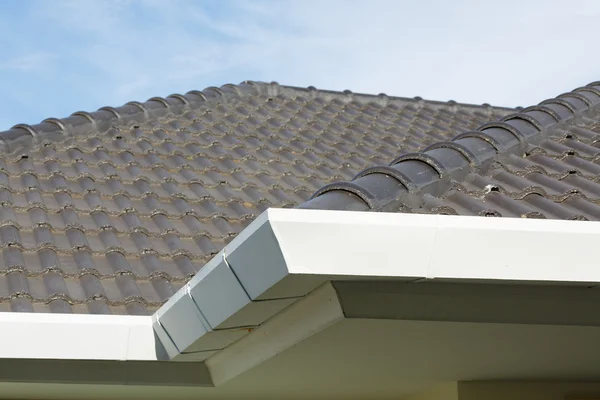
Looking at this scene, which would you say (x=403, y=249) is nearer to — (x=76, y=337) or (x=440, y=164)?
(x=440, y=164)

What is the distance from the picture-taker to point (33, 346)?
155 inches

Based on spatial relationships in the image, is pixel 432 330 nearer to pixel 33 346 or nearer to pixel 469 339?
pixel 469 339

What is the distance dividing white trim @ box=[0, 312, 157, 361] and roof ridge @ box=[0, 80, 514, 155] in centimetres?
427

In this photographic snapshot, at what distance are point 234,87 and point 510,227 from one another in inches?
327

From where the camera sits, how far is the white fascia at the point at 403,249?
2594 millimetres

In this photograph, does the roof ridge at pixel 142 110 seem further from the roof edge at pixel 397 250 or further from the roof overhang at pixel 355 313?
the roof edge at pixel 397 250

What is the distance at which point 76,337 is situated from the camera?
4.00 m

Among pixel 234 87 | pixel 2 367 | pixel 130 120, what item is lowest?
pixel 2 367

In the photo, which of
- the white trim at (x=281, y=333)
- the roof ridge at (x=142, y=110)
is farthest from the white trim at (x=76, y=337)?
the roof ridge at (x=142, y=110)

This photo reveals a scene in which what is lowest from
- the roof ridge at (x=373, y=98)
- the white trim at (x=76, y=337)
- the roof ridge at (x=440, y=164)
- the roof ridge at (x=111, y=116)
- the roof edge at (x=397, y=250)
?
the roof edge at (x=397, y=250)

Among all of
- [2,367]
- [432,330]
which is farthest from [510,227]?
[2,367]

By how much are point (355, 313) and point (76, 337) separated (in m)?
1.56

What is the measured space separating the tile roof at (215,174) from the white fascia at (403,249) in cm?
71

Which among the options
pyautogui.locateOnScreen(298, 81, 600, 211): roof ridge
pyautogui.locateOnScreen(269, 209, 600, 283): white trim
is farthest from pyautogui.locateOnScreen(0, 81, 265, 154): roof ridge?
pyautogui.locateOnScreen(269, 209, 600, 283): white trim
